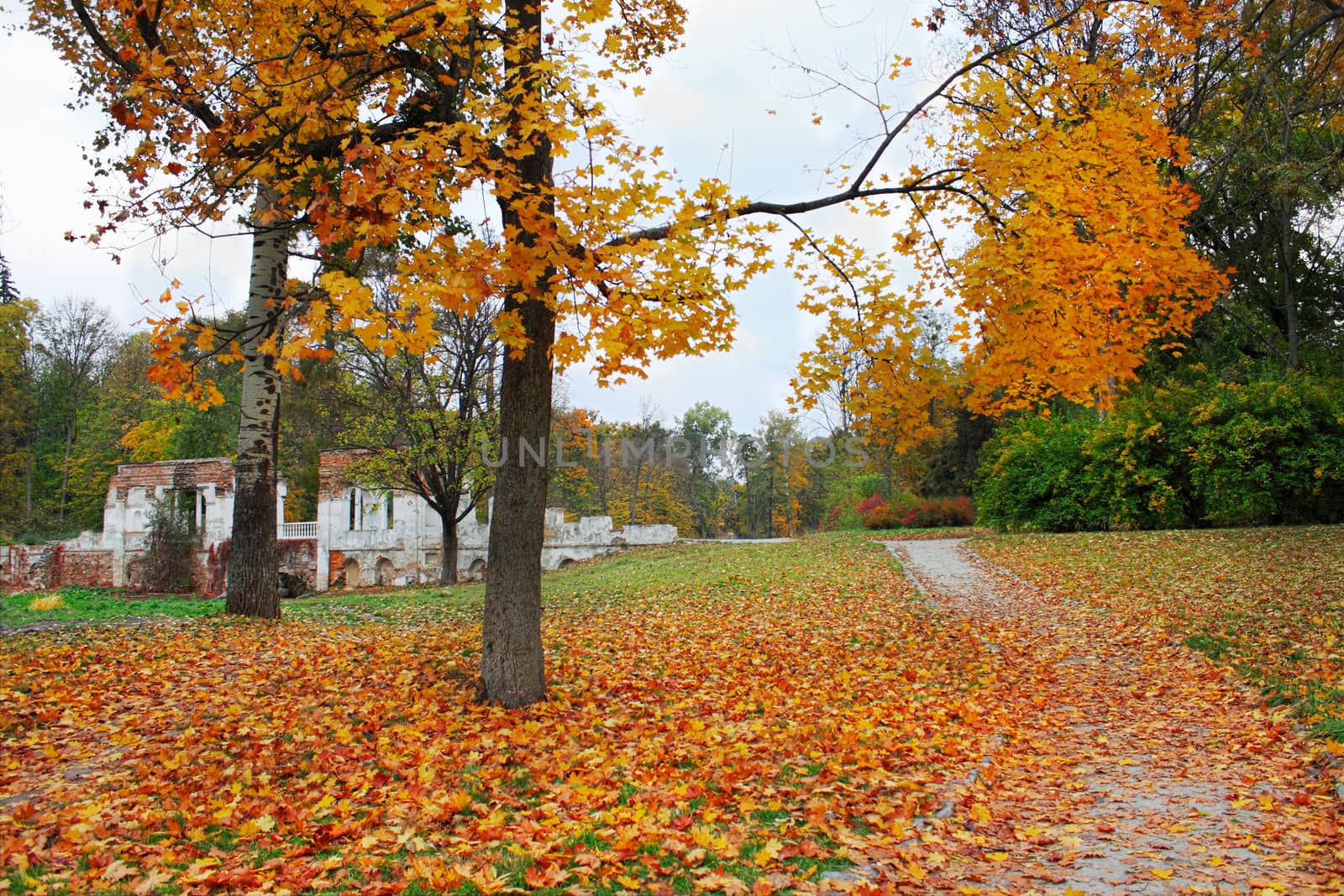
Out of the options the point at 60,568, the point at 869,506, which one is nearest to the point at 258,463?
the point at 60,568

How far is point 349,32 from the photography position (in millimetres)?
6441

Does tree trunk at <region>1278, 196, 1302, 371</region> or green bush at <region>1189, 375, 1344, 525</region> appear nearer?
green bush at <region>1189, 375, 1344, 525</region>

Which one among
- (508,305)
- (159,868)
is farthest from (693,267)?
(159,868)

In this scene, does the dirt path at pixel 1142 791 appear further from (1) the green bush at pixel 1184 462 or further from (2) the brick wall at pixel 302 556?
(2) the brick wall at pixel 302 556

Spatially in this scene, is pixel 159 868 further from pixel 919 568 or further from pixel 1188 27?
pixel 919 568

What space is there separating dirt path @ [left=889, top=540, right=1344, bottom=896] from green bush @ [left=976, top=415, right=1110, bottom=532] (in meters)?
10.5

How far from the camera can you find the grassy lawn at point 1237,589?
596 centimetres

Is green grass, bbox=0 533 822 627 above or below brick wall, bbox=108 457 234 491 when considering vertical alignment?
below

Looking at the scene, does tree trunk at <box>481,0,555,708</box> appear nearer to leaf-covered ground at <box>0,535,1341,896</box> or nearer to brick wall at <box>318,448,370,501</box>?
leaf-covered ground at <box>0,535,1341,896</box>

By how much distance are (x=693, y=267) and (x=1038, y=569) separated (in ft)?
33.5

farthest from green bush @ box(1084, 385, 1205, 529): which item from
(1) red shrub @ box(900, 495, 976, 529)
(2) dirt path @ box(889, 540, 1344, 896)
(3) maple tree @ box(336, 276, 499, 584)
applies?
(3) maple tree @ box(336, 276, 499, 584)

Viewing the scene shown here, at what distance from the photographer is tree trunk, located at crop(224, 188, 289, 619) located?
8844mm

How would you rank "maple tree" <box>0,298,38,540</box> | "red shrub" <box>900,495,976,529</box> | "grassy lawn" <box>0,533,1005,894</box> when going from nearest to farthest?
"grassy lawn" <box>0,533,1005,894</box>, "red shrub" <box>900,495,976,529</box>, "maple tree" <box>0,298,38,540</box>

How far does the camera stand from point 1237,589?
9328mm
